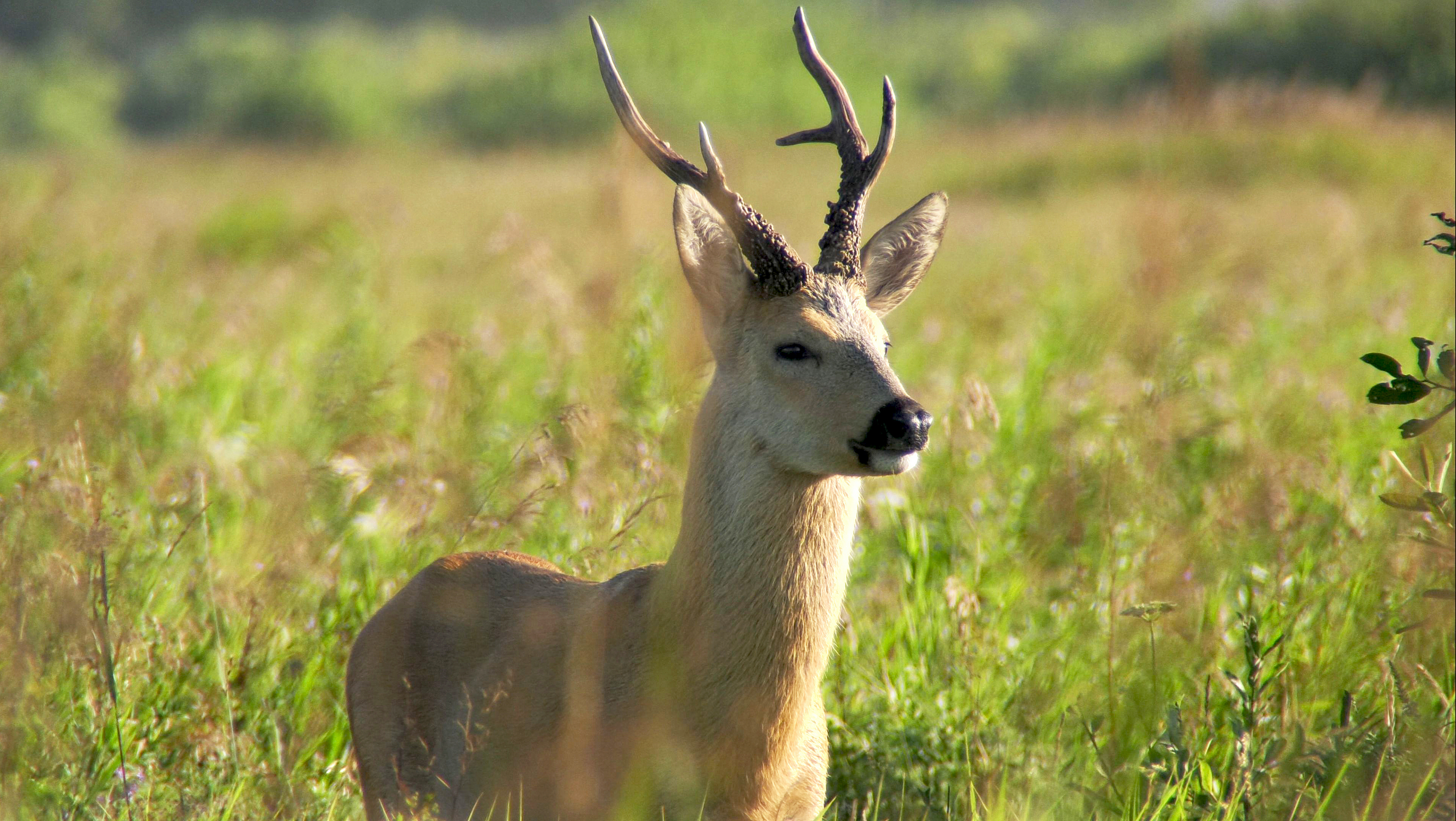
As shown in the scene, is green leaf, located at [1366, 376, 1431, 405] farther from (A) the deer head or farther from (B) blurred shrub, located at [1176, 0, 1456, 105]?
(B) blurred shrub, located at [1176, 0, 1456, 105]

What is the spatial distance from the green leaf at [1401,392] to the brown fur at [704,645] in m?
0.99

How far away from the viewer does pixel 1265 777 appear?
2.92 meters

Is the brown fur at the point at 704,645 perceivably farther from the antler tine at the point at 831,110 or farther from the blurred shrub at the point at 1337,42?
the blurred shrub at the point at 1337,42

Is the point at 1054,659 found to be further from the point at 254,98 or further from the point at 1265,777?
the point at 254,98

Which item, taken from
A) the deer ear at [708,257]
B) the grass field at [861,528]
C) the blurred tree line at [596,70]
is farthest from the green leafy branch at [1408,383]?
the blurred tree line at [596,70]

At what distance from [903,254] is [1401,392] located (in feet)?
4.34

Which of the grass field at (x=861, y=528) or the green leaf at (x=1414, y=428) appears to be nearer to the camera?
the green leaf at (x=1414, y=428)

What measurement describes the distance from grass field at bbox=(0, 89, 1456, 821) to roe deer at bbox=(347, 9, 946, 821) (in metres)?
0.28

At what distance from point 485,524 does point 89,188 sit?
46.3ft

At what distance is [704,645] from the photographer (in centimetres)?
295

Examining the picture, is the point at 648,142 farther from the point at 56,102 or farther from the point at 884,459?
the point at 56,102

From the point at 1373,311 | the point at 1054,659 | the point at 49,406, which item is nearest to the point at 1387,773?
the point at 1054,659

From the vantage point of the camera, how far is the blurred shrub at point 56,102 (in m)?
31.1

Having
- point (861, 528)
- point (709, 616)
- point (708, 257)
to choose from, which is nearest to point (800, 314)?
point (708, 257)
